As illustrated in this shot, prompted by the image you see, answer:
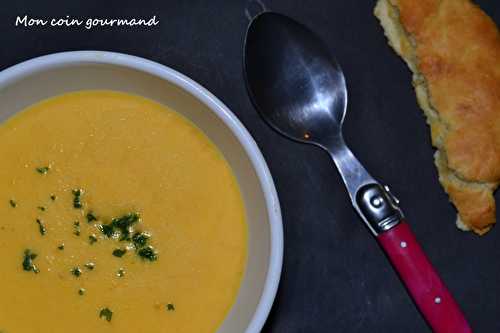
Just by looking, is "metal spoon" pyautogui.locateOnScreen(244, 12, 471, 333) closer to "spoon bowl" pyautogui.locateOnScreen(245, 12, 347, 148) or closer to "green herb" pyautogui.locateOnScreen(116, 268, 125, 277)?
"spoon bowl" pyautogui.locateOnScreen(245, 12, 347, 148)

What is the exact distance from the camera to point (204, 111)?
201cm

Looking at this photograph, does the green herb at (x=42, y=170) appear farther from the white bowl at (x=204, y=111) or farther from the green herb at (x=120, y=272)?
the green herb at (x=120, y=272)

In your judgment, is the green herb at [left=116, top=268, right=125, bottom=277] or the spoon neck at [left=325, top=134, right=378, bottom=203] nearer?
the green herb at [left=116, top=268, right=125, bottom=277]

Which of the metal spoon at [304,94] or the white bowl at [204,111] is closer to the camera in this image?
the white bowl at [204,111]

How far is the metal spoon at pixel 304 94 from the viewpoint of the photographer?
2.19 metres

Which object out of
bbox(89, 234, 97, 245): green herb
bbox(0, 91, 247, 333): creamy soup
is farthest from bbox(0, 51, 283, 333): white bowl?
bbox(89, 234, 97, 245): green herb

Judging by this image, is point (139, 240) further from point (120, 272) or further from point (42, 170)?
point (42, 170)

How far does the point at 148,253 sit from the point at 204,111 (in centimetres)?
44

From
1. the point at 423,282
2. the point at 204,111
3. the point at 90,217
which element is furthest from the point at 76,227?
the point at 423,282

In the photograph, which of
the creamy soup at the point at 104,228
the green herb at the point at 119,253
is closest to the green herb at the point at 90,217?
the creamy soup at the point at 104,228

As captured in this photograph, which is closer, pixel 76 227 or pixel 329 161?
pixel 76 227

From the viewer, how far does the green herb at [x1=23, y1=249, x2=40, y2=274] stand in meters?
1.98

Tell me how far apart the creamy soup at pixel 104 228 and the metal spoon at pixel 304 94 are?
0.34m

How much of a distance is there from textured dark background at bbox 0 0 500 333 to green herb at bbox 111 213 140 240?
1.61 ft
